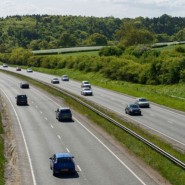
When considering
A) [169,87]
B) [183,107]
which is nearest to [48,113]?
[183,107]

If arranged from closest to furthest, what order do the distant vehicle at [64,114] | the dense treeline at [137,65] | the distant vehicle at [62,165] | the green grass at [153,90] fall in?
the distant vehicle at [62,165] < the distant vehicle at [64,114] < the green grass at [153,90] < the dense treeline at [137,65]

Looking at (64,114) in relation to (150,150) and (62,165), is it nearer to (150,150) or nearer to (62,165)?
(150,150)

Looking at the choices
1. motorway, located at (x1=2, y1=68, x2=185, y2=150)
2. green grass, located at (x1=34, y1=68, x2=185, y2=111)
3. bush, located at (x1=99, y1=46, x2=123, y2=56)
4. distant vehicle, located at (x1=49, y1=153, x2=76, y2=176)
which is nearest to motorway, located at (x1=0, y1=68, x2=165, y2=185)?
distant vehicle, located at (x1=49, y1=153, x2=76, y2=176)

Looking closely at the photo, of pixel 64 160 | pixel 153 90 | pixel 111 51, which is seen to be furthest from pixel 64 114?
pixel 111 51

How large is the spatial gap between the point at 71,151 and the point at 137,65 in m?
80.3

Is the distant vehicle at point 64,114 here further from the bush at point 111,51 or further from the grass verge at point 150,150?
the bush at point 111,51

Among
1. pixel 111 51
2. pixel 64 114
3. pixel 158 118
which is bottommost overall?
pixel 158 118

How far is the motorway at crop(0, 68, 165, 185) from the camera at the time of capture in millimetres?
29906

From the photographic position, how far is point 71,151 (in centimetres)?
3859

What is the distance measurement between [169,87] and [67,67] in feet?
223

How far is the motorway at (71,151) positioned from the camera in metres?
29.9

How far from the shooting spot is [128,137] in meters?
42.5

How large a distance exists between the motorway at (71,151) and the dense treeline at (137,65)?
4515 cm

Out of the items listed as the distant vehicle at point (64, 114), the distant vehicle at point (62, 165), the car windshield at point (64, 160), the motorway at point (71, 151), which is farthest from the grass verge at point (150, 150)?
the car windshield at point (64, 160)
